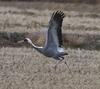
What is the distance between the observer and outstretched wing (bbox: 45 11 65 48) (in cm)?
977

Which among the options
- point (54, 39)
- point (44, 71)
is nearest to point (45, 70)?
point (44, 71)

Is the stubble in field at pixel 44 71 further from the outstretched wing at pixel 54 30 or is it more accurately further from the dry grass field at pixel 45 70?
the outstretched wing at pixel 54 30

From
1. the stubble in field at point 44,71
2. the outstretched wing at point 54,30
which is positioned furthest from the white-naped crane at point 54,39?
the stubble in field at point 44,71

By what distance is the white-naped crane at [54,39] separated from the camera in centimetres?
977

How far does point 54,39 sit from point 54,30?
7.5 inches

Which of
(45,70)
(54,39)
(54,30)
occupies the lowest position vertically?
(45,70)

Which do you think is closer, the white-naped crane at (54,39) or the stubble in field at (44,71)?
the stubble in field at (44,71)

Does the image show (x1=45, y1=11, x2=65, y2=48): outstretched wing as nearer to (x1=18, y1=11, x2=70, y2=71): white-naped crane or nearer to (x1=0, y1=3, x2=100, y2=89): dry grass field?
(x1=18, y1=11, x2=70, y2=71): white-naped crane

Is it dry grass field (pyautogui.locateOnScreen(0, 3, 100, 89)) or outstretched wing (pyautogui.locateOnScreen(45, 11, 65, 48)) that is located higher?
outstretched wing (pyautogui.locateOnScreen(45, 11, 65, 48))

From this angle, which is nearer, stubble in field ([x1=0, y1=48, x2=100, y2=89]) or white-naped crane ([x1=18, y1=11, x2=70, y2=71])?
stubble in field ([x1=0, y1=48, x2=100, y2=89])

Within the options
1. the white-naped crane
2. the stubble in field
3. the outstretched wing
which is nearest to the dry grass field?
the stubble in field

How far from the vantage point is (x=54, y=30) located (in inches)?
385

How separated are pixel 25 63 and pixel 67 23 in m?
7.99

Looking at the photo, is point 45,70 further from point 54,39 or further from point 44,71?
point 54,39
